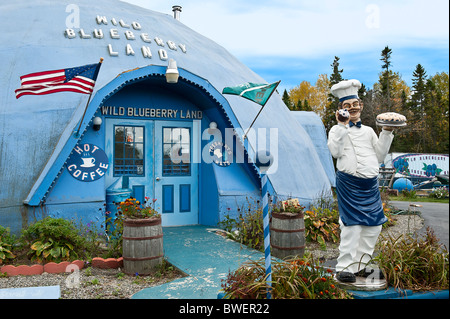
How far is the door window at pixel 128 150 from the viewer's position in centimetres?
846

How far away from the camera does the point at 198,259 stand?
20.9 feet

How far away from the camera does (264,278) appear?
12.8ft

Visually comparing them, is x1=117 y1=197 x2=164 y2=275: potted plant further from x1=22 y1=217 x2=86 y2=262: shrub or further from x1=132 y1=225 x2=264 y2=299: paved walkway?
x1=22 y1=217 x2=86 y2=262: shrub

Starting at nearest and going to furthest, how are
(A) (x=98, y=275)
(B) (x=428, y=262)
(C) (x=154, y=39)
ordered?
(B) (x=428, y=262), (A) (x=98, y=275), (C) (x=154, y=39)

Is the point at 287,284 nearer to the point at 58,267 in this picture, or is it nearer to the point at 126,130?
the point at 58,267

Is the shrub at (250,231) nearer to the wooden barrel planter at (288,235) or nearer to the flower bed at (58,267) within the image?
the wooden barrel planter at (288,235)

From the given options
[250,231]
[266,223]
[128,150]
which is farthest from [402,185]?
[266,223]

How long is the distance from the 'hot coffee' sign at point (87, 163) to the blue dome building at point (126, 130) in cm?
2

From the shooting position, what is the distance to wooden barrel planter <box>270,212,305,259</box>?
6336 millimetres

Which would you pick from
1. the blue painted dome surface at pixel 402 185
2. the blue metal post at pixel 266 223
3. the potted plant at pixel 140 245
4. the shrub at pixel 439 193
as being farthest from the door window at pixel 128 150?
the shrub at pixel 439 193
